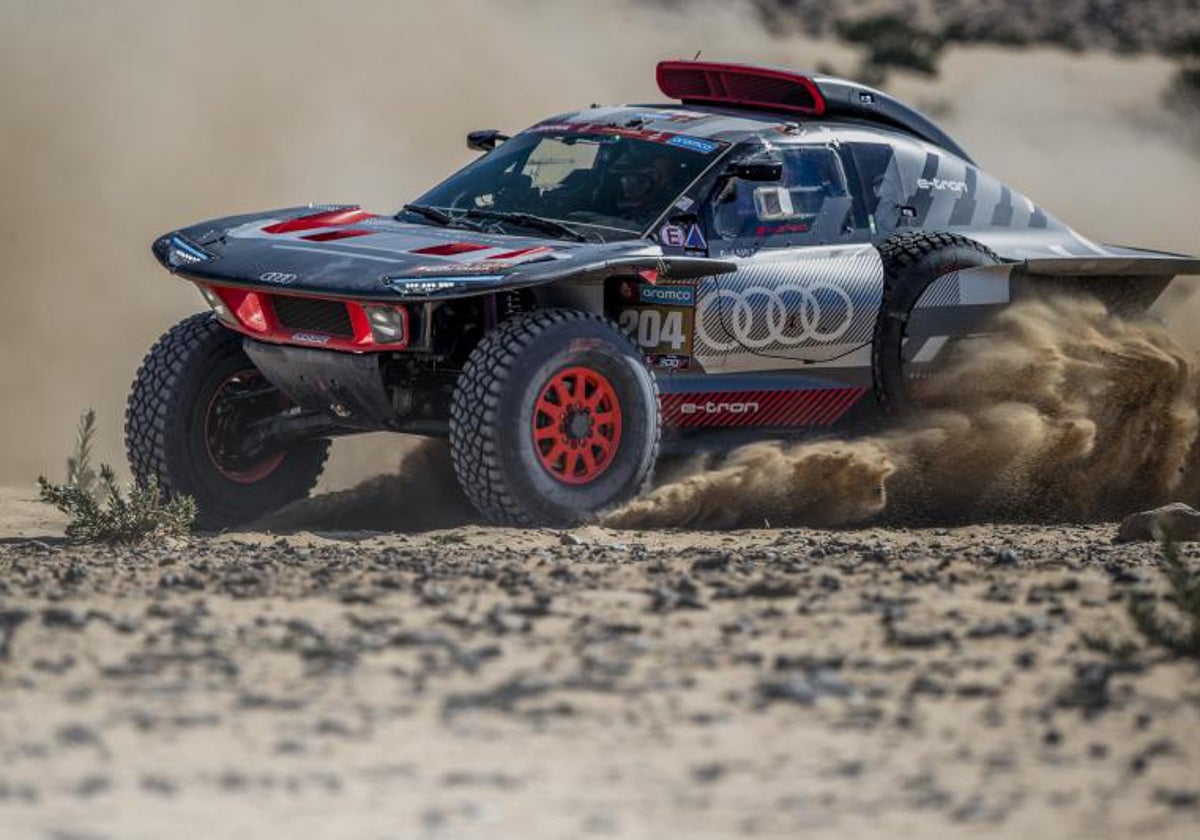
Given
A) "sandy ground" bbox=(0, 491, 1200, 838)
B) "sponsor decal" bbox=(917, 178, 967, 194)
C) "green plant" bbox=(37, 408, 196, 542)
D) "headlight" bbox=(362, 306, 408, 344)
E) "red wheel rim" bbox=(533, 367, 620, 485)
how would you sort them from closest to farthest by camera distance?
"sandy ground" bbox=(0, 491, 1200, 838)
"headlight" bbox=(362, 306, 408, 344)
"green plant" bbox=(37, 408, 196, 542)
"red wheel rim" bbox=(533, 367, 620, 485)
"sponsor decal" bbox=(917, 178, 967, 194)

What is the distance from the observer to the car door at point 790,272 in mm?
10305

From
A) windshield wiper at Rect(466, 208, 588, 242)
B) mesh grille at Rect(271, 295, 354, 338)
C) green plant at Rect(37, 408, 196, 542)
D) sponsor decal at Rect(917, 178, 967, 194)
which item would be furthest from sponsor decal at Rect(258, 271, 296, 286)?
sponsor decal at Rect(917, 178, 967, 194)

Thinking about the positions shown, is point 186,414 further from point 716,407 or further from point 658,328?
point 716,407

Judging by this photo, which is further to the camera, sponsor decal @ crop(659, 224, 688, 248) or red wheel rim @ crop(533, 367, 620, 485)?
sponsor decal @ crop(659, 224, 688, 248)

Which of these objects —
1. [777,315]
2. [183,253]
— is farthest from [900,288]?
[183,253]

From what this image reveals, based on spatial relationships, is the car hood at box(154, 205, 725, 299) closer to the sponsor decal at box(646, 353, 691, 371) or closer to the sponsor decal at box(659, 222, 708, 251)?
the sponsor decal at box(659, 222, 708, 251)

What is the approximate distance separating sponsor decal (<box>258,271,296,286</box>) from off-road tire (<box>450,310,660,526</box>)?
734 mm

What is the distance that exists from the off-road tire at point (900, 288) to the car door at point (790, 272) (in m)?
0.07

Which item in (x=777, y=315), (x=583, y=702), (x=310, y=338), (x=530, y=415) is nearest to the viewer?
(x=583, y=702)

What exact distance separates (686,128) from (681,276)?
3.38 ft

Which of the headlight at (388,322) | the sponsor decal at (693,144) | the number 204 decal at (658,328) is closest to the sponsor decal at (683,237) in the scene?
the number 204 decal at (658,328)

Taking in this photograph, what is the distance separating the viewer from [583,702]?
6199 millimetres

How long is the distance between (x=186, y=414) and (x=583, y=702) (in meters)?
4.43

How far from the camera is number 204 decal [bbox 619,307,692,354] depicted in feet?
33.5
